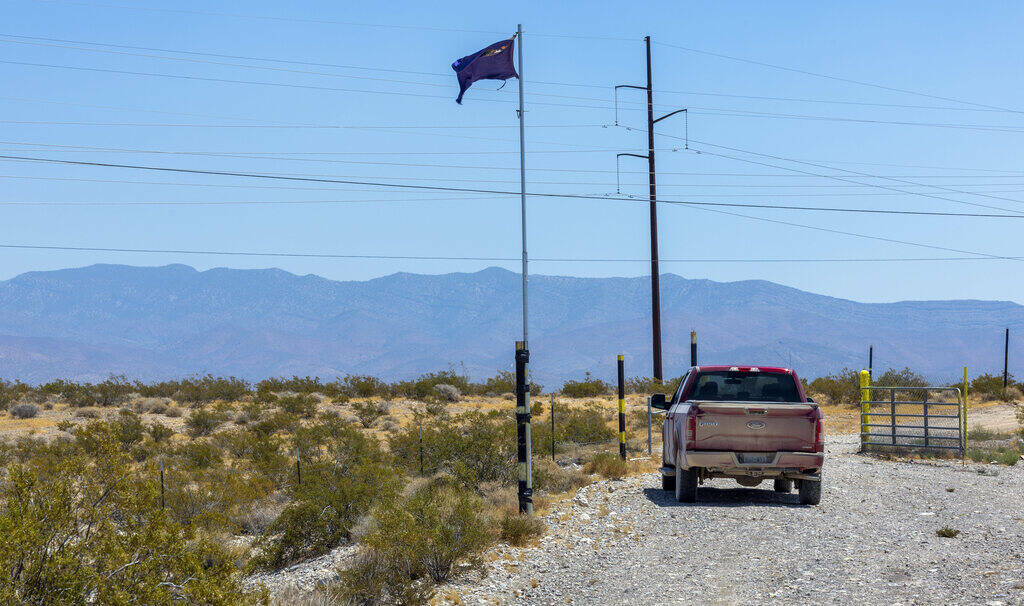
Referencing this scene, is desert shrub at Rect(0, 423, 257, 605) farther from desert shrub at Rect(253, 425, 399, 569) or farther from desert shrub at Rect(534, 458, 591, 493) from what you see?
desert shrub at Rect(534, 458, 591, 493)

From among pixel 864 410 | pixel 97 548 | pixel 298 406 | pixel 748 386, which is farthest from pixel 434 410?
pixel 97 548

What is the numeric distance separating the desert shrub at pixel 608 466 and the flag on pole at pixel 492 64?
7.92m

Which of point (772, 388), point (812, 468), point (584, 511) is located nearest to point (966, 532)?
point (812, 468)

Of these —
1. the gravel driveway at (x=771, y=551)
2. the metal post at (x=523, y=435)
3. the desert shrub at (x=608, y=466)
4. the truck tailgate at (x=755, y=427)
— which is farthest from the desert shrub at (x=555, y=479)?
the truck tailgate at (x=755, y=427)

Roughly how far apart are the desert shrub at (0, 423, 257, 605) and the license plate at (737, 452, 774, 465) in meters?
9.30

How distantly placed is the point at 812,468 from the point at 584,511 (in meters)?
3.56

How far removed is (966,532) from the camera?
12484 millimetres

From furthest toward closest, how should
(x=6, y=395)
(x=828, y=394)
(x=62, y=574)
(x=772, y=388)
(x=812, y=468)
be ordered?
(x=828, y=394) → (x=6, y=395) → (x=772, y=388) → (x=812, y=468) → (x=62, y=574)

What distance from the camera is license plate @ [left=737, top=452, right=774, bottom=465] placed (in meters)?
14.7

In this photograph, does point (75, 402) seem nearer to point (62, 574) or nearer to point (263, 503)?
point (263, 503)

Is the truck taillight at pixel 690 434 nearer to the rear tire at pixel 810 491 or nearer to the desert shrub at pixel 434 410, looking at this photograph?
the rear tire at pixel 810 491

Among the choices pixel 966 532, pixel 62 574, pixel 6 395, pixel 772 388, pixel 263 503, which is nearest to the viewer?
pixel 62 574

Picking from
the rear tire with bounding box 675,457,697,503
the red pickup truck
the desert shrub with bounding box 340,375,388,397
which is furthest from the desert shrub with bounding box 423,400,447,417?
the red pickup truck

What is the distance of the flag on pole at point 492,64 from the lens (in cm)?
1878
